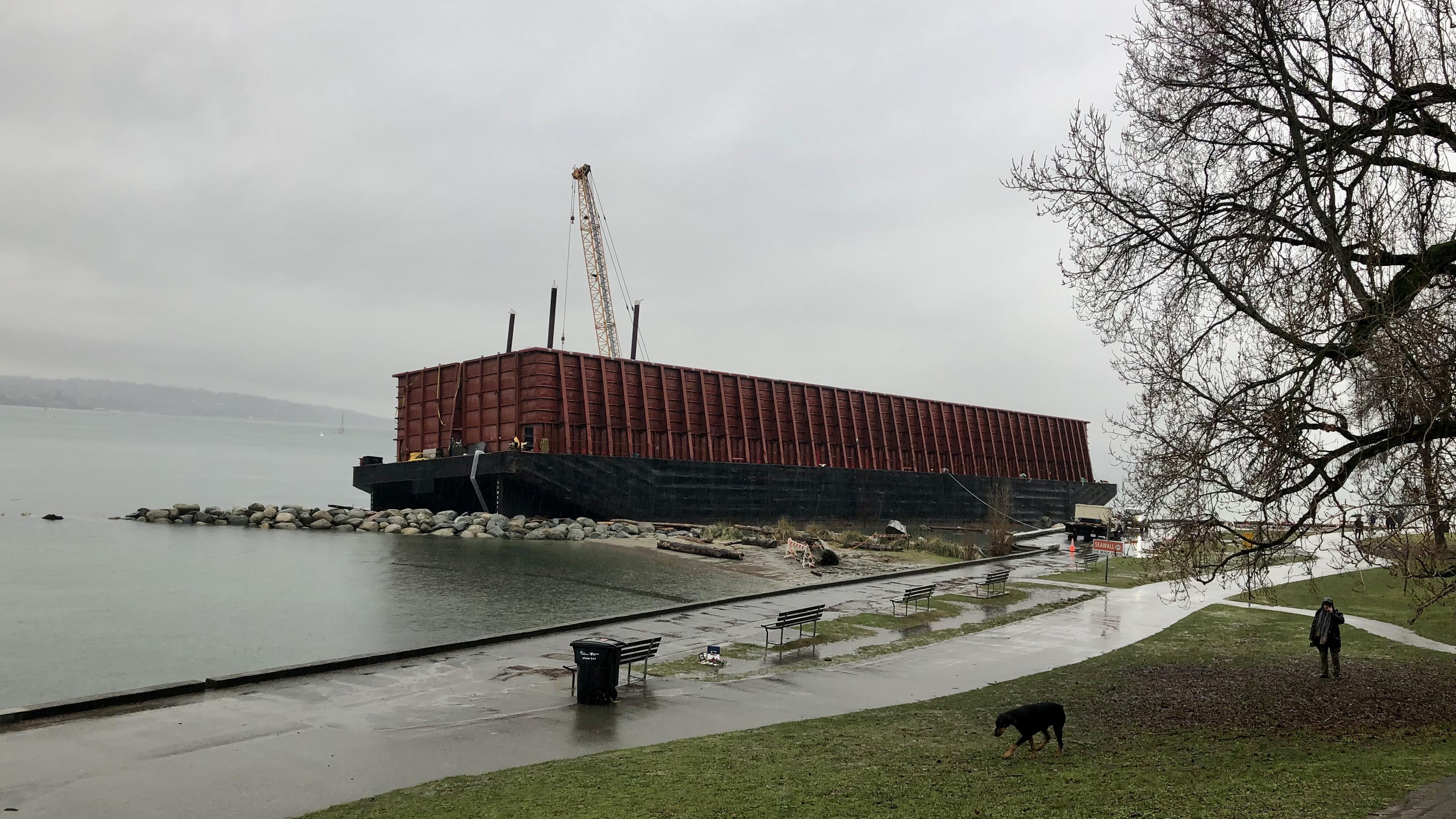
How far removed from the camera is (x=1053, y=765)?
8.02 m

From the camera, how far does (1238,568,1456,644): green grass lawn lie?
17297 millimetres

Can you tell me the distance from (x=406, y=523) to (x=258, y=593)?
1763 cm

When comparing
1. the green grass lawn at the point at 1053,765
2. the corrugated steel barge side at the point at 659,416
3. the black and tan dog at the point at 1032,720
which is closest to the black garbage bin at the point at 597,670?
the green grass lawn at the point at 1053,765

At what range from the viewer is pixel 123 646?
1594cm

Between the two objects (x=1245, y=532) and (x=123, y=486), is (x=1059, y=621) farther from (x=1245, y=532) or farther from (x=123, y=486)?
(x=123, y=486)

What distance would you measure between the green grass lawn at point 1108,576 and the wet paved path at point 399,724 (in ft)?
37.7

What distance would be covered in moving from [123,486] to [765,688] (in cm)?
8024

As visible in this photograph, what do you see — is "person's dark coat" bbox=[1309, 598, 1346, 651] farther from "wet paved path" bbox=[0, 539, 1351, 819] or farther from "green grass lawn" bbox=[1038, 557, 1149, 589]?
"green grass lawn" bbox=[1038, 557, 1149, 589]

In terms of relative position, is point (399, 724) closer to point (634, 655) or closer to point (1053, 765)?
point (634, 655)

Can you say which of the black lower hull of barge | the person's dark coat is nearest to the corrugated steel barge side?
the black lower hull of barge

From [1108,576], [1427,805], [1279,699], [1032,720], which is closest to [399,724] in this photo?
[1032,720]

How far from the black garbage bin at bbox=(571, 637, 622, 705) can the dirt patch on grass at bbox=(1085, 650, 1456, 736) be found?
5.85 meters

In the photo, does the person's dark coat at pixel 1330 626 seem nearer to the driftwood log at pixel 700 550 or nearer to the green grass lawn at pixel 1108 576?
the green grass lawn at pixel 1108 576

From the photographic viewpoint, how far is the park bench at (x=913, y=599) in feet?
65.1
